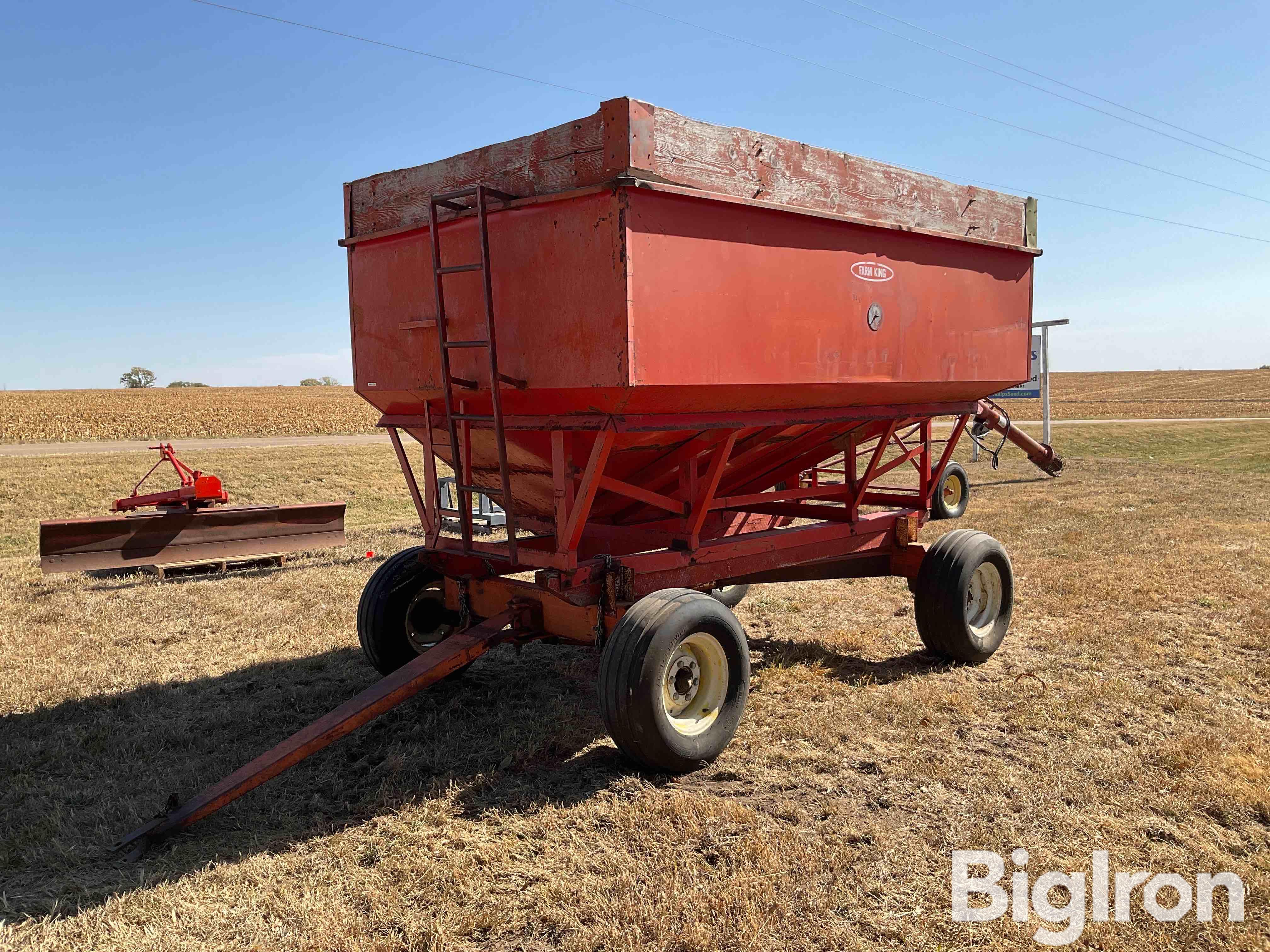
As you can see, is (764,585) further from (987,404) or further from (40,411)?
(40,411)

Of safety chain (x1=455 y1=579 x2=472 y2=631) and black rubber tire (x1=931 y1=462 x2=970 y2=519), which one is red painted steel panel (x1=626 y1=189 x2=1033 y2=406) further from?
black rubber tire (x1=931 y1=462 x2=970 y2=519)

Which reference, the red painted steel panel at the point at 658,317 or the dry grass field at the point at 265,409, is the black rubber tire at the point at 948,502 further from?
the dry grass field at the point at 265,409

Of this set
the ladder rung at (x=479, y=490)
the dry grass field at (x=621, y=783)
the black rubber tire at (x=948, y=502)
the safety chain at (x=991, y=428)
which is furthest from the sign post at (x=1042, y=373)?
the ladder rung at (x=479, y=490)

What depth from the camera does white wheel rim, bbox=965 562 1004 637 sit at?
232 inches

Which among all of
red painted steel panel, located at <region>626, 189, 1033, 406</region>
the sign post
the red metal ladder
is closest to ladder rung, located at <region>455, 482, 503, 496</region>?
the red metal ladder

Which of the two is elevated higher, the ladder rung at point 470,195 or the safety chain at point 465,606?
the ladder rung at point 470,195

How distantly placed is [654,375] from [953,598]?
9.07ft

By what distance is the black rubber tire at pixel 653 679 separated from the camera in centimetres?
392

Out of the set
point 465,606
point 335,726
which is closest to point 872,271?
point 465,606

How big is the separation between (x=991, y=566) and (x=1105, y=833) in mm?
2700

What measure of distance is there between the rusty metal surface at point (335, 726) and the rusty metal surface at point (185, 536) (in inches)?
211

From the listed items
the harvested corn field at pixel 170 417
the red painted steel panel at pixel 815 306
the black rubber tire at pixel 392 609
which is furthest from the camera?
the harvested corn field at pixel 170 417

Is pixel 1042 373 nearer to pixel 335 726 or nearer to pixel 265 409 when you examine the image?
pixel 335 726

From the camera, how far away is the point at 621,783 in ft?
13.1
